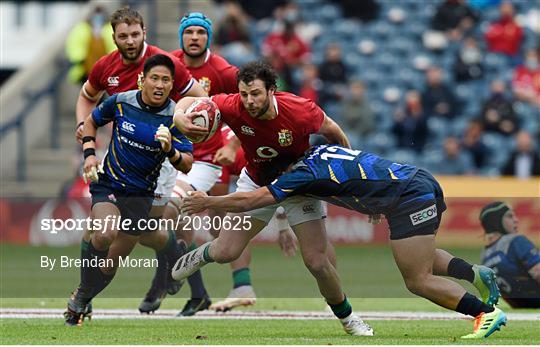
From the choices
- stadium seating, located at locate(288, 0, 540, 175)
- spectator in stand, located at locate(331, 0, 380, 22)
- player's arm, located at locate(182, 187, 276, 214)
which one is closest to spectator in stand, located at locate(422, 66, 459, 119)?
stadium seating, located at locate(288, 0, 540, 175)

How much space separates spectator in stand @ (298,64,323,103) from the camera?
2303 cm

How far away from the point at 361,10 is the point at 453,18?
1.82 m

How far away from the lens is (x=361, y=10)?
25.6 metres

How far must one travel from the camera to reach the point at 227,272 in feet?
54.2

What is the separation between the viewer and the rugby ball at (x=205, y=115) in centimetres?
1024

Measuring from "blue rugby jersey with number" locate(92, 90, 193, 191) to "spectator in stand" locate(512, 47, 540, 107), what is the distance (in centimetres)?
1345

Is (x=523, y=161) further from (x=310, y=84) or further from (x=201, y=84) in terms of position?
(x=201, y=84)

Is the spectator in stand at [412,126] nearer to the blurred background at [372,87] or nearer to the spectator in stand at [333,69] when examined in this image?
the blurred background at [372,87]

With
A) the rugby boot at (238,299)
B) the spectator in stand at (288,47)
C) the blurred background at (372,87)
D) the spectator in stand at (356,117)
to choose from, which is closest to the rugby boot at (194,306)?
the rugby boot at (238,299)

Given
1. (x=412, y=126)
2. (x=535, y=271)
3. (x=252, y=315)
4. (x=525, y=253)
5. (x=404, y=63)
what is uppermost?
(x=525, y=253)

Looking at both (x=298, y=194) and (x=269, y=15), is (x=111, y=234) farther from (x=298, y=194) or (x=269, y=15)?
(x=269, y=15)

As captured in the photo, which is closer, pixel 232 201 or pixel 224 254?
pixel 232 201

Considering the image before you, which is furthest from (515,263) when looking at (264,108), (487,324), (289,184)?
(264,108)
